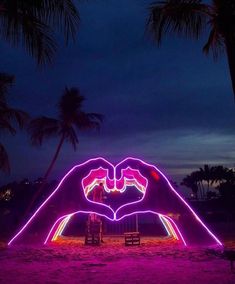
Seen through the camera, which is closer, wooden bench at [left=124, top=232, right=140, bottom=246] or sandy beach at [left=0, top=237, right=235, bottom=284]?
sandy beach at [left=0, top=237, right=235, bottom=284]

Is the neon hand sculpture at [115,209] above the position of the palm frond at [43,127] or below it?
below

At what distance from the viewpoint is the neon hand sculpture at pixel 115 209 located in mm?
16516

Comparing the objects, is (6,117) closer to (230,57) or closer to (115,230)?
(115,230)

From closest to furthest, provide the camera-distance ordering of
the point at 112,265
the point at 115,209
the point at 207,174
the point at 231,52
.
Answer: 1. the point at 231,52
2. the point at 112,265
3. the point at 115,209
4. the point at 207,174

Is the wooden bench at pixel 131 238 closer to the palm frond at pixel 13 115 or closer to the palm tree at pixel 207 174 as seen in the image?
the palm frond at pixel 13 115

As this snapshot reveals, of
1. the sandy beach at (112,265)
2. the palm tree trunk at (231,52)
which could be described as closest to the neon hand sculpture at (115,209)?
the sandy beach at (112,265)

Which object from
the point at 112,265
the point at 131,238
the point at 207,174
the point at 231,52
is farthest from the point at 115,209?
the point at 207,174

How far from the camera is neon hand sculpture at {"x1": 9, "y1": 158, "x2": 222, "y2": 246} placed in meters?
16.5

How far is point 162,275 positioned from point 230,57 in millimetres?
5161

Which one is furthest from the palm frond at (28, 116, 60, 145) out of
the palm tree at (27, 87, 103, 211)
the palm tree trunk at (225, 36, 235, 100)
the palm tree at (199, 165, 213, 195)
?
the palm tree at (199, 165, 213, 195)

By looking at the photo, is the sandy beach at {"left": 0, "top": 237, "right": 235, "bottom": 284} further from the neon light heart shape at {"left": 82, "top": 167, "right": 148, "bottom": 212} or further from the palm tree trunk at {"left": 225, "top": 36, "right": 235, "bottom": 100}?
the palm tree trunk at {"left": 225, "top": 36, "right": 235, "bottom": 100}

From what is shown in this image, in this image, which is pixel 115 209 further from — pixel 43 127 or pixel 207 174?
pixel 207 174

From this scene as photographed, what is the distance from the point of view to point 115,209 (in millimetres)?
17047

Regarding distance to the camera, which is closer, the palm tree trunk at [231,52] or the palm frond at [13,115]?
the palm tree trunk at [231,52]
